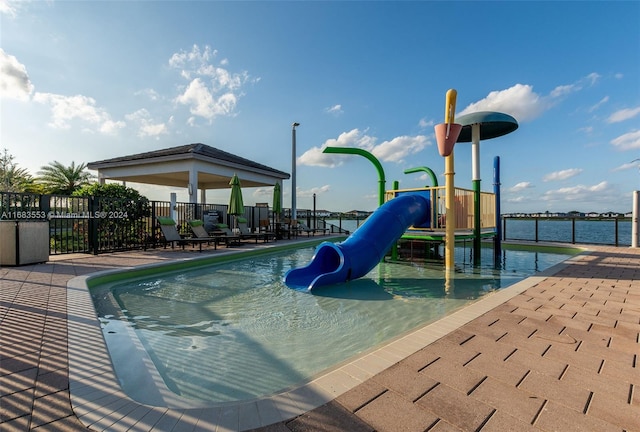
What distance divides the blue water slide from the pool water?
0.30 m

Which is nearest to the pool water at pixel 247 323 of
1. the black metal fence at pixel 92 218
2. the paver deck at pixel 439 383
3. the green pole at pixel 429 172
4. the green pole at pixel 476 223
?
the paver deck at pixel 439 383

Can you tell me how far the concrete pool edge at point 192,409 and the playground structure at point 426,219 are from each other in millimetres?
3464

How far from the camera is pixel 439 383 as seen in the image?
2117 millimetres

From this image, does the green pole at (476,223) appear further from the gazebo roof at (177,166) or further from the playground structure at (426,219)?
the gazebo roof at (177,166)

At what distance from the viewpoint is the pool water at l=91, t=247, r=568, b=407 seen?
264 cm

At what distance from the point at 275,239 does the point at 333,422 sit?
14.0m

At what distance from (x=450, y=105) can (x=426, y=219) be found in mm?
3141

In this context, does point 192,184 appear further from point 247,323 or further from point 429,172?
point 247,323

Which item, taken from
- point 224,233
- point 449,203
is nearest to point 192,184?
point 224,233

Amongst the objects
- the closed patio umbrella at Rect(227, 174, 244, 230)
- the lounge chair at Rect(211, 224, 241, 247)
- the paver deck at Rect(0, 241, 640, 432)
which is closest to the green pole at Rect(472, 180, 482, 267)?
the paver deck at Rect(0, 241, 640, 432)

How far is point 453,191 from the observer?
299 inches

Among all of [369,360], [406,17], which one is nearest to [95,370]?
[369,360]

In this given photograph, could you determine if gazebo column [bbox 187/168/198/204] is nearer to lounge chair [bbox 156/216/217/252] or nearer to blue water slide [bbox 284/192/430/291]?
lounge chair [bbox 156/216/217/252]

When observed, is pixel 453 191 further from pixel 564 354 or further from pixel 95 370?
pixel 95 370
